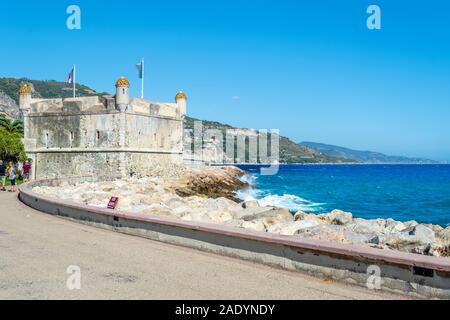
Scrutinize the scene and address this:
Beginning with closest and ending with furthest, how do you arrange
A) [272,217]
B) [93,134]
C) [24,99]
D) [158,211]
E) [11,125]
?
[158,211] → [272,217] → [93,134] → [24,99] → [11,125]

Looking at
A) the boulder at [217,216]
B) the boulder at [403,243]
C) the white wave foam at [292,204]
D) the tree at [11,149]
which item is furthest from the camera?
the white wave foam at [292,204]

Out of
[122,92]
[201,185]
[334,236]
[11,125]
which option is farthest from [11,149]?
[334,236]

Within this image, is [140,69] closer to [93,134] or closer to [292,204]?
[93,134]

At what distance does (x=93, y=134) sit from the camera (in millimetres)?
26781

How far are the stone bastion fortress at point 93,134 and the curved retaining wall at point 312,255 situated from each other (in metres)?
18.3

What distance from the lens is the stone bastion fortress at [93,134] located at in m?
26.3

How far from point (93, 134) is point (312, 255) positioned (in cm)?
2324

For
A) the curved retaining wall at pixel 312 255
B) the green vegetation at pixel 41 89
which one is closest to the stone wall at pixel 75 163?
the curved retaining wall at pixel 312 255

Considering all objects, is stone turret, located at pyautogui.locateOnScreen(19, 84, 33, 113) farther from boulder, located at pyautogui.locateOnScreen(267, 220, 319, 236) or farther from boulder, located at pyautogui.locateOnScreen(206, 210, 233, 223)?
boulder, located at pyautogui.locateOnScreen(267, 220, 319, 236)

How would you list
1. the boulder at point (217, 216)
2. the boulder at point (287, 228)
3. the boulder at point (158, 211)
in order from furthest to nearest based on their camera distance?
the boulder at point (217, 216) → the boulder at point (158, 211) → the boulder at point (287, 228)

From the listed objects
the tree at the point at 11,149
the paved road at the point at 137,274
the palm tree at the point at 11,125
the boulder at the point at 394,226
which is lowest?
the boulder at the point at 394,226

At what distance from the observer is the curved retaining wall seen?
4.63 meters

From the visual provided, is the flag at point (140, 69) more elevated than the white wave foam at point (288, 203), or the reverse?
the flag at point (140, 69)

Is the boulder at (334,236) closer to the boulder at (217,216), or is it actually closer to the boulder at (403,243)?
the boulder at (403,243)
